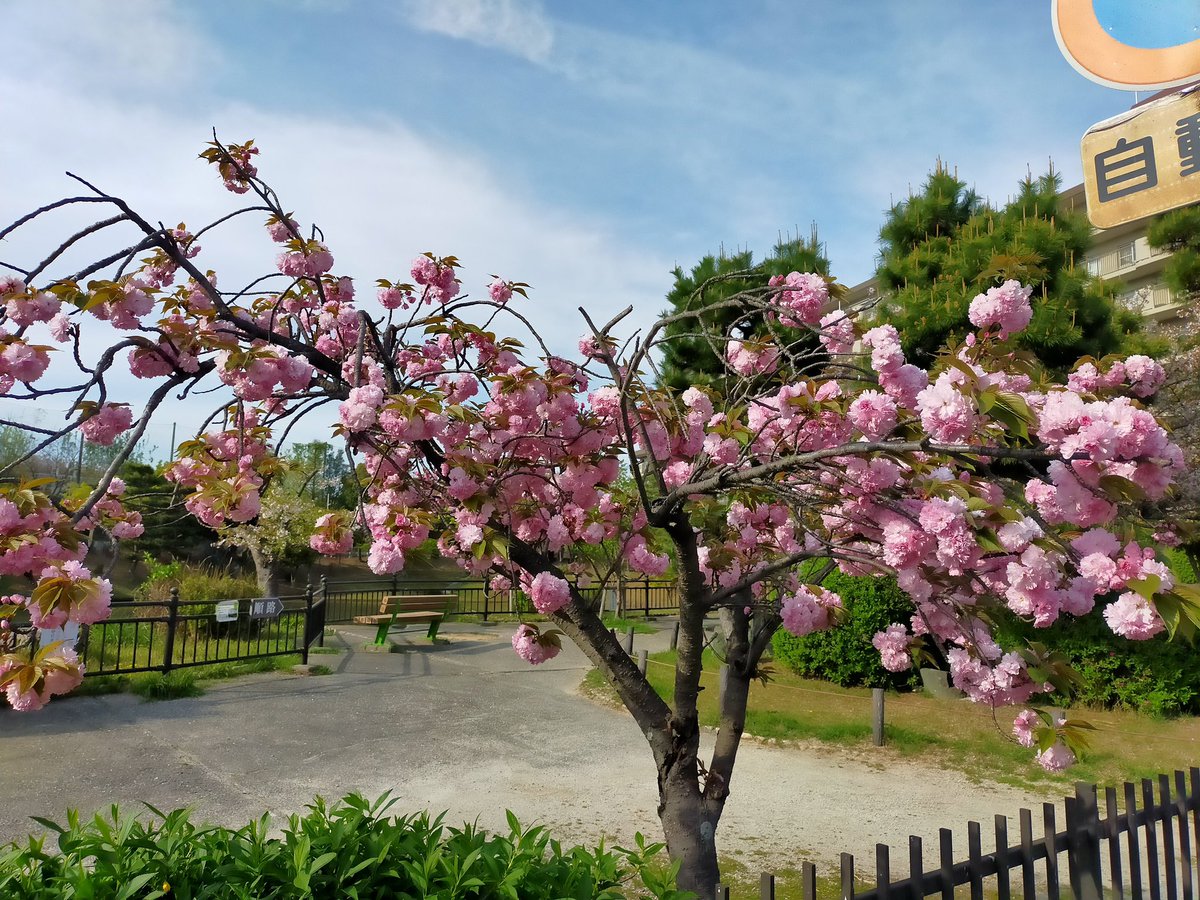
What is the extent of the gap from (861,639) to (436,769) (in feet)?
19.1

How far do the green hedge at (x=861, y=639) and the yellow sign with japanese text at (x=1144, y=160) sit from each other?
5542mm

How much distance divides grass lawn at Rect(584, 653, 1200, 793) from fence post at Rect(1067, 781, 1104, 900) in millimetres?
3399

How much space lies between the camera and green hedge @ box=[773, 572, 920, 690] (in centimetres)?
953

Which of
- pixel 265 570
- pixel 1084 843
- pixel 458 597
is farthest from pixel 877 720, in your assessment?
pixel 265 570

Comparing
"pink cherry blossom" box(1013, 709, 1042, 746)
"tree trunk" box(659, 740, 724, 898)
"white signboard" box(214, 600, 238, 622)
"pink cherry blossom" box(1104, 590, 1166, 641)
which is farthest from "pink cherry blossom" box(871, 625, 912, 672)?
"white signboard" box(214, 600, 238, 622)

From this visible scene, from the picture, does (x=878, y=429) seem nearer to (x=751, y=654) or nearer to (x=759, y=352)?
(x=759, y=352)

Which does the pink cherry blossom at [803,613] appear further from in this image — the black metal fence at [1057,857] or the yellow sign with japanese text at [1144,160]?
the yellow sign with japanese text at [1144,160]

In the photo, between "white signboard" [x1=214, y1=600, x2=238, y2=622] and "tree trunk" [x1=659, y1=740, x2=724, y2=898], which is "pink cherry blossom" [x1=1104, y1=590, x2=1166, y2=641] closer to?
"tree trunk" [x1=659, y1=740, x2=724, y2=898]

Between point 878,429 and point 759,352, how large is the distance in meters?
1.13

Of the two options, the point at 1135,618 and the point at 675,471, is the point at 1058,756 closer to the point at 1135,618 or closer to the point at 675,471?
the point at 1135,618

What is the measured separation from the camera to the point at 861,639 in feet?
31.5

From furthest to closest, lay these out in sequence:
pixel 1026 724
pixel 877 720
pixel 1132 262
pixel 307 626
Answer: pixel 1132 262
pixel 307 626
pixel 877 720
pixel 1026 724

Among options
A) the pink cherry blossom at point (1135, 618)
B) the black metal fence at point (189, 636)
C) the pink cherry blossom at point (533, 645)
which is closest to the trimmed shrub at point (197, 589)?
the black metal fence at point (189, 636)

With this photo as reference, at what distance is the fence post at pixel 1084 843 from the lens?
321cm
